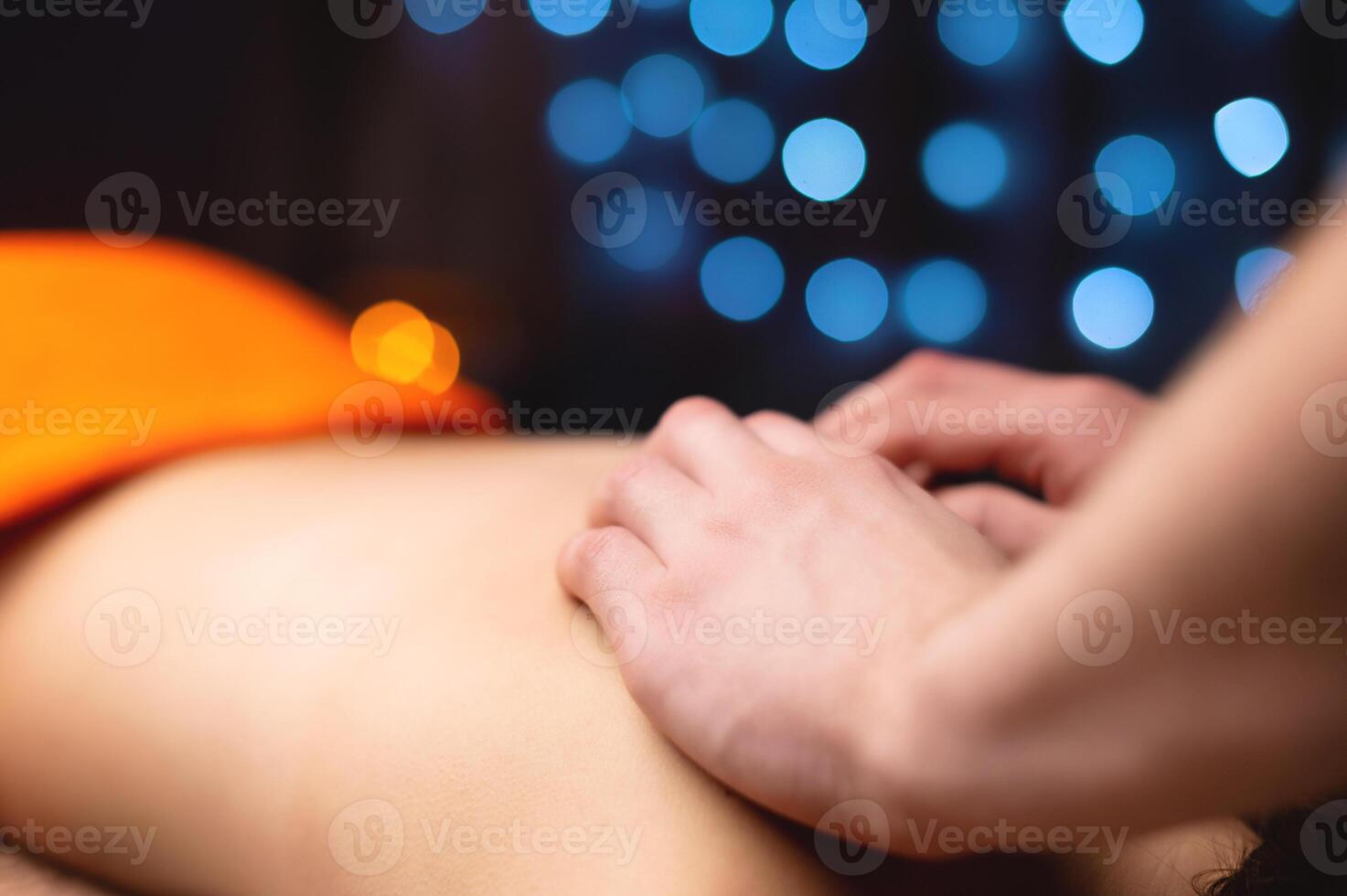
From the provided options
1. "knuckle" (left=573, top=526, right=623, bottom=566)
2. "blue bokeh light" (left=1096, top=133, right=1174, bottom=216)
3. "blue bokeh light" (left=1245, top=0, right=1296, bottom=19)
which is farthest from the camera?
"blue bokeh light" (left=1096, top=133, right=1174, bottom=216)

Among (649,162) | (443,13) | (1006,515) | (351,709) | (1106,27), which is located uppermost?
(1106,27)

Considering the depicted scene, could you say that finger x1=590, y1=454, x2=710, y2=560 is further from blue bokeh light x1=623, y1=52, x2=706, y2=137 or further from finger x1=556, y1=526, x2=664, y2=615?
blue bokeh light x1=623, y1=52, x2=706, y2=137

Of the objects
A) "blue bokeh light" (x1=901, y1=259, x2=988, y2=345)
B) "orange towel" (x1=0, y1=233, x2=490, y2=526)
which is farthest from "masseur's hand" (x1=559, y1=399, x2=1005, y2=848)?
"blue bokeh light" (x1=901, y1=259, x2=988, y2=345)

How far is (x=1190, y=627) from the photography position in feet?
0.91

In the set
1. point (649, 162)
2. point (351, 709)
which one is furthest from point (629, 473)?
point (649, 162)

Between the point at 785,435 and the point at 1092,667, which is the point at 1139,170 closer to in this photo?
the point at 785,435

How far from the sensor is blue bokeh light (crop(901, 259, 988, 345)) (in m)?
1.90

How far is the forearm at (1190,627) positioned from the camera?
264 millimetres

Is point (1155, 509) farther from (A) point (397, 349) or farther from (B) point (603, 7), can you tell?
(B) point (603, 7)

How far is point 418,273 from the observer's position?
211cm

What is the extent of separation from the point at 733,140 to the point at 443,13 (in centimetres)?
69

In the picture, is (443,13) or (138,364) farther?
(443,13)

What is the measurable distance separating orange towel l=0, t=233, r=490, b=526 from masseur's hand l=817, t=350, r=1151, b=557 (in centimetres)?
40

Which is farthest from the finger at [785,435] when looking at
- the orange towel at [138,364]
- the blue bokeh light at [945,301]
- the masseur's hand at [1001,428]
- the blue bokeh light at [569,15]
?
the blue bokeh light at [569,15]
